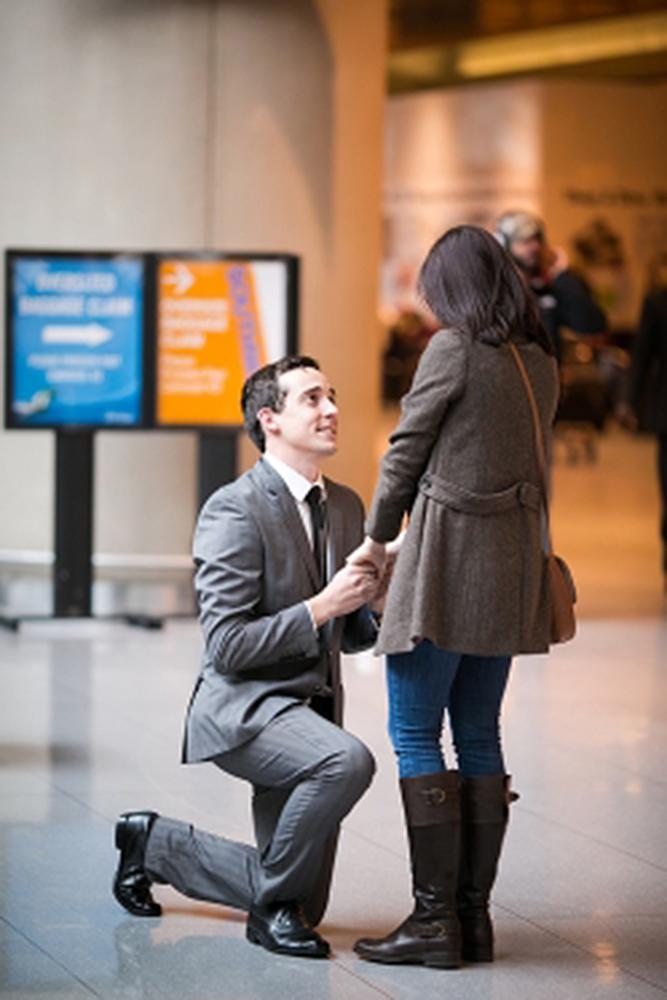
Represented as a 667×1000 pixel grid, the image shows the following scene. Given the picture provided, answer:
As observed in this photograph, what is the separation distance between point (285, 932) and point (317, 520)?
888 millimetres

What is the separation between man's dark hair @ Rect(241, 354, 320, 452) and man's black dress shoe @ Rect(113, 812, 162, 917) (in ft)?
2.94

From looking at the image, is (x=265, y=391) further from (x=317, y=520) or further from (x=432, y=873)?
(x=432, y=873)

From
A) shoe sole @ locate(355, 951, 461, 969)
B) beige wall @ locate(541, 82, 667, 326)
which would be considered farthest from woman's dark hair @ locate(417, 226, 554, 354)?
beige wall @ locate(541, 82, 667, 326)

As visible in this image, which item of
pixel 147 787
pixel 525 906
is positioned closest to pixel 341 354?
pixel 147 787

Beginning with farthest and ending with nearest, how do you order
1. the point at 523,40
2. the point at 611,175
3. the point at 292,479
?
the point at 523,40 < the point at 611,175 < the point at 292,479

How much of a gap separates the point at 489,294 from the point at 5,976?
1.70 meters

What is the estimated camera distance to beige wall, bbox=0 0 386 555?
11.1 metres

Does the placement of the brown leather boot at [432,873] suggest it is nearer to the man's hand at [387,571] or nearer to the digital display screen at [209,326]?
the man's hand at [387,571]

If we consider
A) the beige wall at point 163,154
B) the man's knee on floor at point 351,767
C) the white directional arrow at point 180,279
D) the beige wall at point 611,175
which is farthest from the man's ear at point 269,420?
the beige wall at point 611,175

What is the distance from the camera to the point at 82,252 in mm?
9727

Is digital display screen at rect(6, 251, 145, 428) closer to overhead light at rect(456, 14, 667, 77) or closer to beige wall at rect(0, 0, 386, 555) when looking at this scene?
beige wall at rect(0, 0, 386, 555)

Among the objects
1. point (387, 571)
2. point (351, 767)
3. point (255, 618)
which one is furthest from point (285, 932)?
point (387, 571)

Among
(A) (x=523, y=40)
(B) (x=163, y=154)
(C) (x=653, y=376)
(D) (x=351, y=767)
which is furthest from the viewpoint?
(A) (x=523, y=40)

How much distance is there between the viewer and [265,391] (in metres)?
4.51
